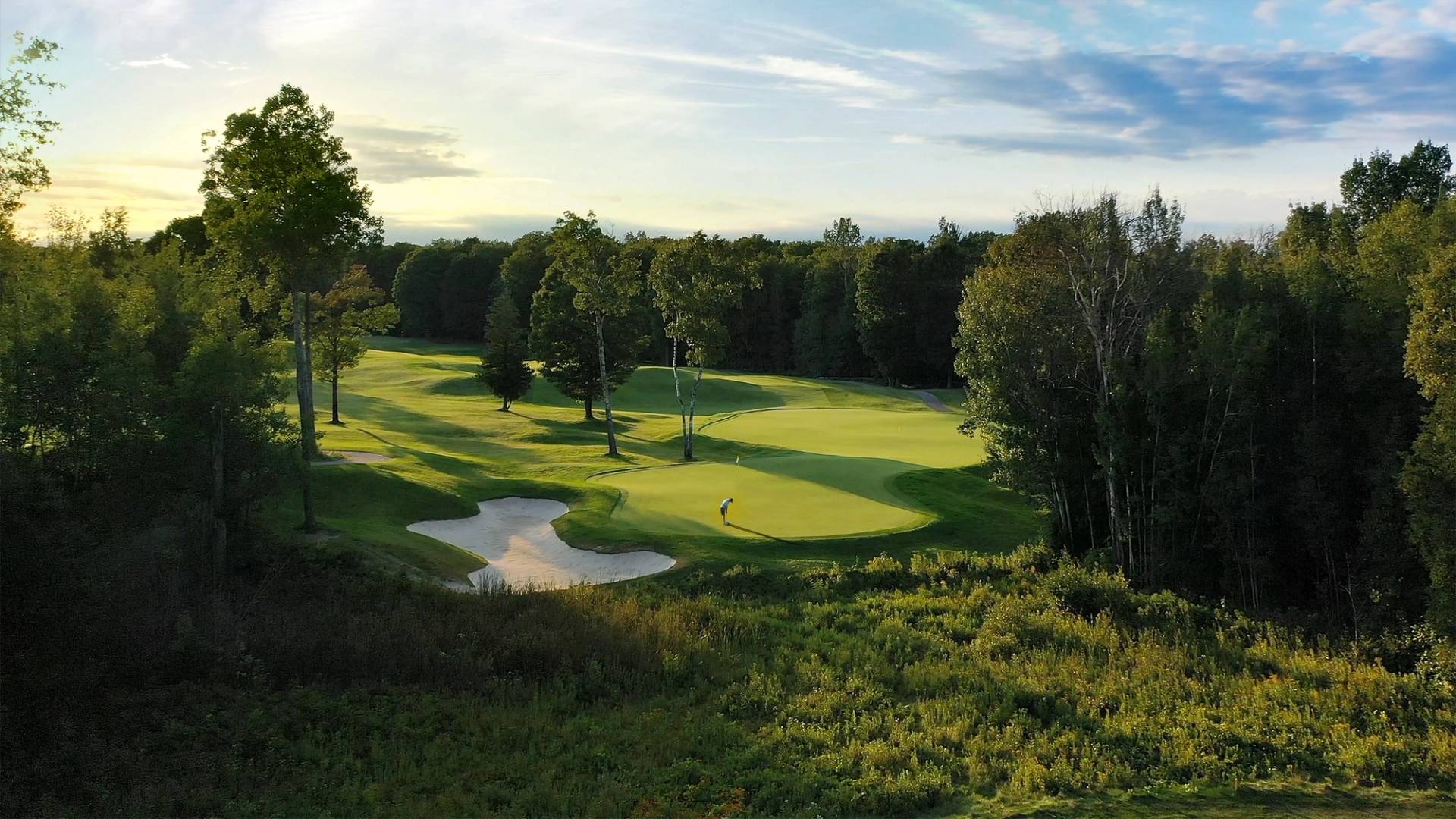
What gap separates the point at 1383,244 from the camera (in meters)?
21.4

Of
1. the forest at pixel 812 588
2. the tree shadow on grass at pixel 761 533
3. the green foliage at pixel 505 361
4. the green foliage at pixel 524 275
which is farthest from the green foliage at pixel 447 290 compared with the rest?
the tree shadow on grass at pixel 761 533

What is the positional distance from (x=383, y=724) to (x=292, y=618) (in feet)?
14.3

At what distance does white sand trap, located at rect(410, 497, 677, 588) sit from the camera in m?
21.6

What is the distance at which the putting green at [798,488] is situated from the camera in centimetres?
2486

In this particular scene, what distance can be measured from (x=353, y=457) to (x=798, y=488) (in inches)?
645

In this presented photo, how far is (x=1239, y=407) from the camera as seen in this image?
2114cm

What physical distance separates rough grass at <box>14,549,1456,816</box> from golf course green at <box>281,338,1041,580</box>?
161 inches

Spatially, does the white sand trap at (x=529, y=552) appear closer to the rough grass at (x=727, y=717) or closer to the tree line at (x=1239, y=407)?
the rough grass at (x=727, y=717)

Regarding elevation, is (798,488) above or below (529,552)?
above

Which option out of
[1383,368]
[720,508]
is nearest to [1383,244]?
[1383,368]

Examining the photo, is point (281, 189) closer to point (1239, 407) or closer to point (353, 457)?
point (353, 457)

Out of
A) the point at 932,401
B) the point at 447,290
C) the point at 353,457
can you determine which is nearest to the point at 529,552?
the point at 353,457

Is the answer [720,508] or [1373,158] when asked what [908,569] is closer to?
[720,508]

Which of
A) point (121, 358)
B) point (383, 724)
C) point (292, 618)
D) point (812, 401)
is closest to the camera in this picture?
point (383, 724)
